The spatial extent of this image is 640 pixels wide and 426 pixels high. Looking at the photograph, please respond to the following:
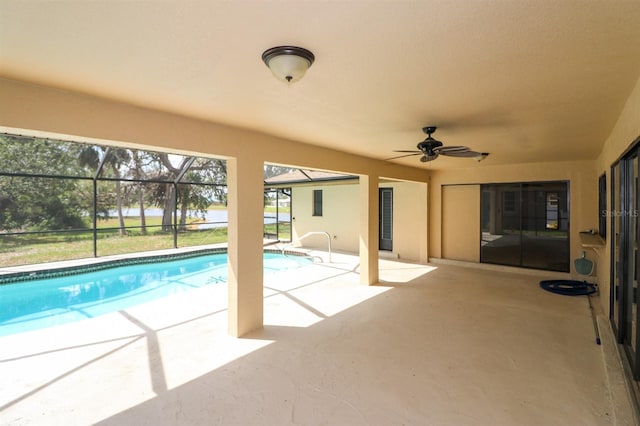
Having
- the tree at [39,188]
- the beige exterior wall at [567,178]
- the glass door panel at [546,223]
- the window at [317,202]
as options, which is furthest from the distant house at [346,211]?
the tree at [39,188]

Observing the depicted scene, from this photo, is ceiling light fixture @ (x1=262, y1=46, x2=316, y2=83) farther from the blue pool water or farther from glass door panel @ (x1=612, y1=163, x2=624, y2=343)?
the blue pool water

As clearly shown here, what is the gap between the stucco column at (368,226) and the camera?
607 centimetres

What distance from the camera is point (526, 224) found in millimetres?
7566

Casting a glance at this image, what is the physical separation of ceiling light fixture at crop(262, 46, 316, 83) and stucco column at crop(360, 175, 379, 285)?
4.24m

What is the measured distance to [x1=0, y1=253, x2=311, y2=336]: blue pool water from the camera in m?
5.33

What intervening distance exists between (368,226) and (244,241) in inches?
114

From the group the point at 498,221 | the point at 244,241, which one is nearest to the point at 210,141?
the point at 244,241

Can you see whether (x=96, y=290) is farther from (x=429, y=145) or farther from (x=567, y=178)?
(x=567, y=178)

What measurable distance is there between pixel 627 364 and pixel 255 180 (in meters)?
4.11

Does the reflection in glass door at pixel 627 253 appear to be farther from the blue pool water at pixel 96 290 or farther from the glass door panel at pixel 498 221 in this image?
the blue pool water at pixel 96 290

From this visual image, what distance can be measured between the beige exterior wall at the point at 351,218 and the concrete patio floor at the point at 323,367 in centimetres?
375

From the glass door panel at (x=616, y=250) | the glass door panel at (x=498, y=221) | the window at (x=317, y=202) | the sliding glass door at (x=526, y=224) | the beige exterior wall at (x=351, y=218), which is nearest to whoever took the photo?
the glass door panel at (x=616, y=250)

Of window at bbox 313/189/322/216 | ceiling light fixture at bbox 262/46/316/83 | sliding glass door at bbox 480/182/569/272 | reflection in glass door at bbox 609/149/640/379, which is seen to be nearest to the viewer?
ceiling light fixture at bbox 262/46/316/83

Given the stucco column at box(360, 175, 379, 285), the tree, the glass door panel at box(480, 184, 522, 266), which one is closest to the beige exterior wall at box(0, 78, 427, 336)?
the stucco column at box(360, 175, 379, 285)
